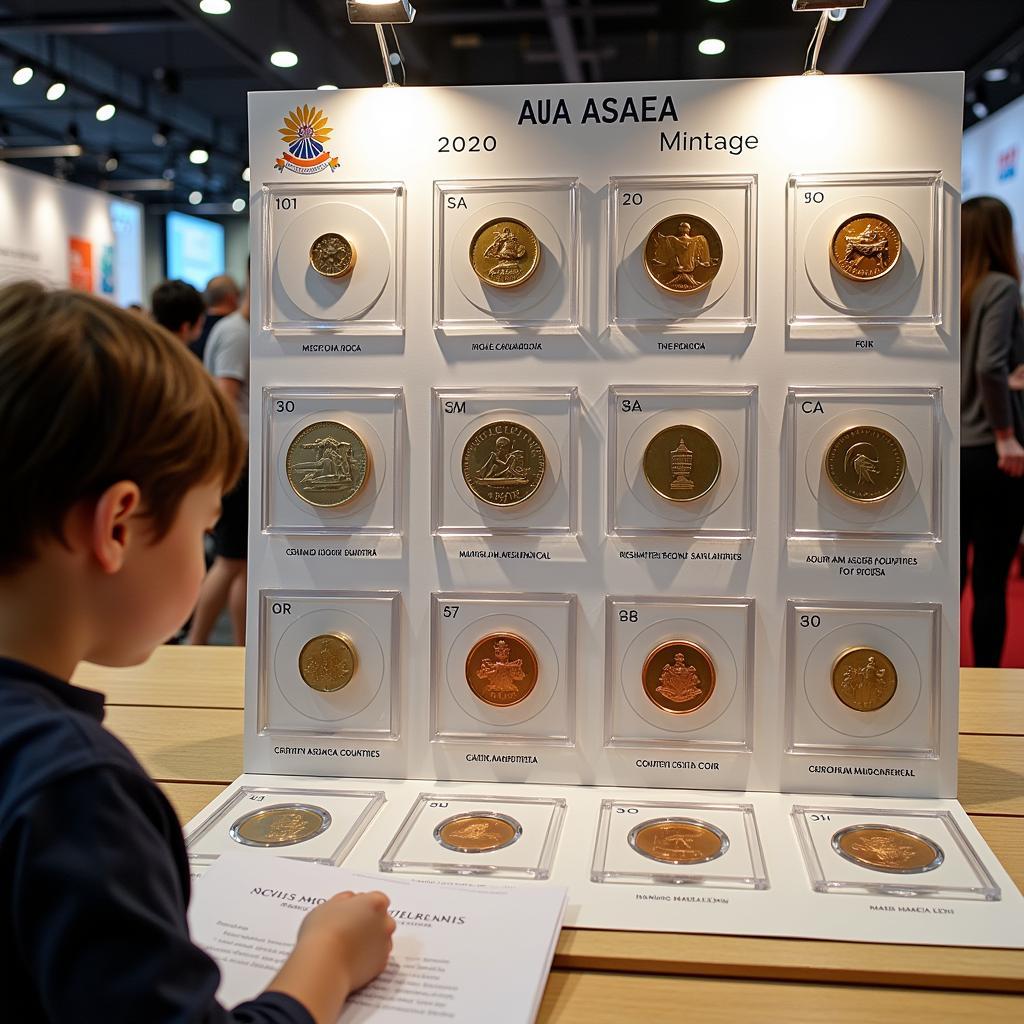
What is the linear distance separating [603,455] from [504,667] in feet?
1.25

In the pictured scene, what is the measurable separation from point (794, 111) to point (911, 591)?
0.78 metres

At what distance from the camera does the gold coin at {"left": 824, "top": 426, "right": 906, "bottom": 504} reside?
1698 millimetres

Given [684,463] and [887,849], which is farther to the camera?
[684,463]

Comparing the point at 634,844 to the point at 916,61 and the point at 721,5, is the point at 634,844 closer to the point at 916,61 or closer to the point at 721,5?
the point at 721,5

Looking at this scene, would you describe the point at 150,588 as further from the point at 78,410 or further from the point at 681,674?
the point at 681,674

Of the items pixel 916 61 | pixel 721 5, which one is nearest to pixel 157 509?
pixel 721 5

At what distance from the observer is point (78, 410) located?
33.7 inches

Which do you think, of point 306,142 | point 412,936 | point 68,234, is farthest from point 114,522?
point 68,234

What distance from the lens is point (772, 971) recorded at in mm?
1244

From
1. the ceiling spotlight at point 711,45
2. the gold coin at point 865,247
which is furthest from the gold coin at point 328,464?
the ceiling spotlight at point 711,45

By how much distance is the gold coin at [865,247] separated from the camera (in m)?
1.69

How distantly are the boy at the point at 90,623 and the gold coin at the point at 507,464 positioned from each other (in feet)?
2.58

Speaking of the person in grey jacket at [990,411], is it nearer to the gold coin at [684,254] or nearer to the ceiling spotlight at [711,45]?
the gold coin at [684,254]

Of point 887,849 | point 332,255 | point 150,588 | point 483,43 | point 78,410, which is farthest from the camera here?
point 483,43
